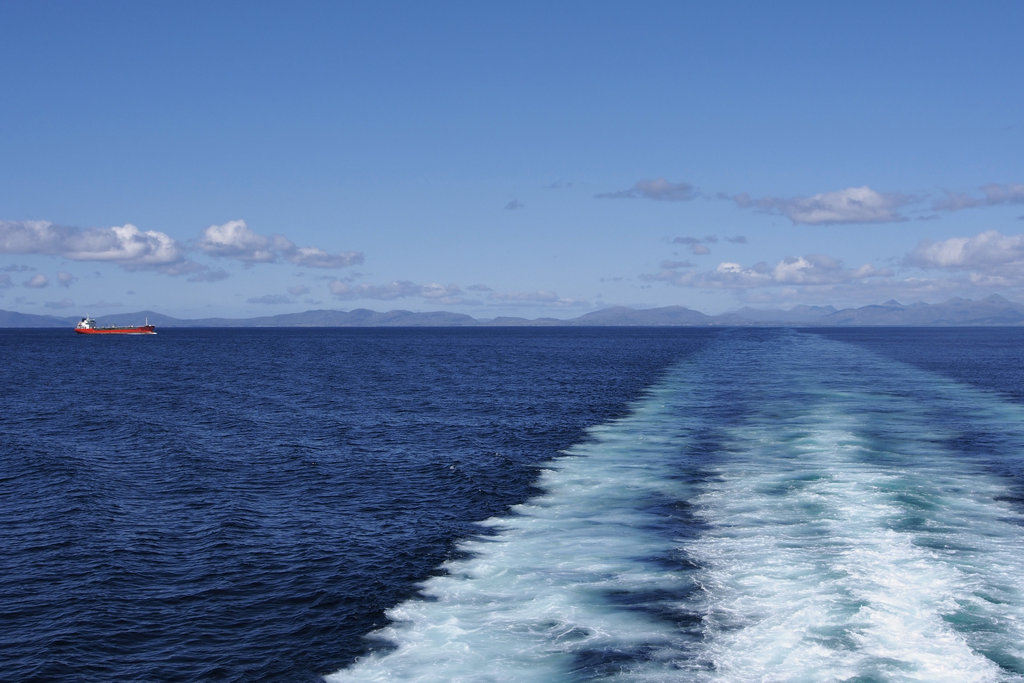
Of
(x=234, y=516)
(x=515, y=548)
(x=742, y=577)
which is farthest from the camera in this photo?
(x=234, y=516)

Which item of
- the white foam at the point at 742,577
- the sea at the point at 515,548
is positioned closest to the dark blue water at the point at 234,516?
the sea at the point at 515,548

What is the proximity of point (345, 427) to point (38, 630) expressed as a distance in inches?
1407

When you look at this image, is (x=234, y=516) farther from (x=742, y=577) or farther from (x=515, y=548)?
(x=742, y=577)

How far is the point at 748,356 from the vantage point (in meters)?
144

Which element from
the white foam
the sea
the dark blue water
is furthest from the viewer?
the dark blue water

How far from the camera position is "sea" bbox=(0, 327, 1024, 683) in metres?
19.5

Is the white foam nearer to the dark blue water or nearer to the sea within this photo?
the sea

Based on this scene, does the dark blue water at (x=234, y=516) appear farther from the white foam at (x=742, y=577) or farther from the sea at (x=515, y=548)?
the white foam at (x=742, y=577)

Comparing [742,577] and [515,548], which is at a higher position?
[742,577]

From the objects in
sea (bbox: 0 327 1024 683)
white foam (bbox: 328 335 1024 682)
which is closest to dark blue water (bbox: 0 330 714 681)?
sea (bbox: 0 327 1024 683)

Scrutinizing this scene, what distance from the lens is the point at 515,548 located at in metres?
28.2

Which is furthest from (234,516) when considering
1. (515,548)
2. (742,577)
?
(742,577)

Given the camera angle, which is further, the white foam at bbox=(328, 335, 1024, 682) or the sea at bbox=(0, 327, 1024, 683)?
the sea at bbox=(0, 327, 1024, 683)

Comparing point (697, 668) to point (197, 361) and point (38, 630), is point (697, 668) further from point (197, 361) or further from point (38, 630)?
point (197, 361)
